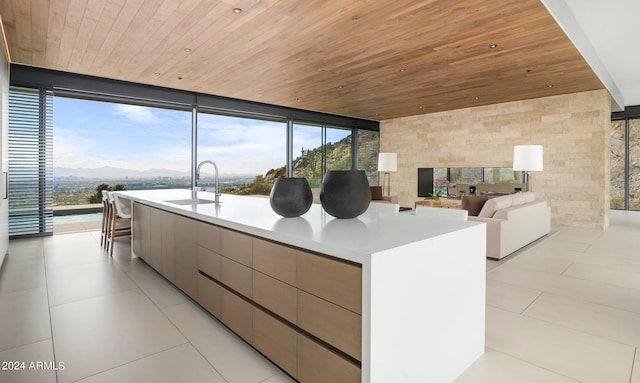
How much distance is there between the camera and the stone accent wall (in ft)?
21.4

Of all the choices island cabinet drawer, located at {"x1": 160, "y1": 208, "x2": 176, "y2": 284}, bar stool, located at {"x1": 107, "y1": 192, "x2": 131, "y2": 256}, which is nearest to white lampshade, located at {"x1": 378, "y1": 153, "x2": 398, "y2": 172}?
bar stool, located at {"x1": 107, "y1": 192, "x2": 131, "y2": 256}

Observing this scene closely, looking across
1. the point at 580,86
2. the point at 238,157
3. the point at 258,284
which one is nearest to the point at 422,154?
the point at 580,86

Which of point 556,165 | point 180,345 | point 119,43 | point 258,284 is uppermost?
point 119,43

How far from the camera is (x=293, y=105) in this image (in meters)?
8.05

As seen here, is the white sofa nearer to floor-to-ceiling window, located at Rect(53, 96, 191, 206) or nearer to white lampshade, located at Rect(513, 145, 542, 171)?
white lampshade, located at Rect(513, 145, 542, 171)

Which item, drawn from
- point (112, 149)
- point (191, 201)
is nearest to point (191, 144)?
point (112, 149)

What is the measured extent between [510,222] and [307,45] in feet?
11.3

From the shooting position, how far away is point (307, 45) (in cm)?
412

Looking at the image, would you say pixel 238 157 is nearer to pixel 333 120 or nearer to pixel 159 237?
pixel 333 120

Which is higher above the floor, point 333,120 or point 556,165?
point 333,120

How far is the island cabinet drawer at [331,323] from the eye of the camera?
1309mm

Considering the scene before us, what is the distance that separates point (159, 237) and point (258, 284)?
6.29 ft

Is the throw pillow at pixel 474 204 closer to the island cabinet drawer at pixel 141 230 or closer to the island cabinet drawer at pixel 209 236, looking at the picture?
the island cabinet drawer at pixel 209 236

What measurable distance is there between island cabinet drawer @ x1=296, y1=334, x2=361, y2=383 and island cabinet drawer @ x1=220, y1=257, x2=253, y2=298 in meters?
0.50
